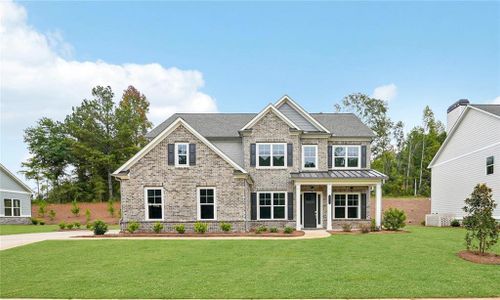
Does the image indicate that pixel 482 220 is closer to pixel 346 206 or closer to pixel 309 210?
pixel 346 206

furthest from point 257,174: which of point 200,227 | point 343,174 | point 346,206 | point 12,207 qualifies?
point 12,207

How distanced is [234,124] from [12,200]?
923 inches

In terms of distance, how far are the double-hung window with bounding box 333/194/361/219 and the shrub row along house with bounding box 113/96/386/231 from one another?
62 mm

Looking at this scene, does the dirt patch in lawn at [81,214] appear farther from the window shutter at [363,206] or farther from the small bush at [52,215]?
the window shutter at [363,206]

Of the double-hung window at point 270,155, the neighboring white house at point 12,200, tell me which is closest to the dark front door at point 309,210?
the double-hung window at point 270,155

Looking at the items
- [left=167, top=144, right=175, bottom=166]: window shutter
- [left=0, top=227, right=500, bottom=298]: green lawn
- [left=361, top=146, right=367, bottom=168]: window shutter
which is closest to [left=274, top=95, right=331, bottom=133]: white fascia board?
[left=361, top=146, right=367, bottom=168]: window shutter

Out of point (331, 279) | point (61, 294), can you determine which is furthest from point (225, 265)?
point (61, 294)

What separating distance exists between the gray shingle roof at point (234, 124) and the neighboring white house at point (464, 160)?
730 centimetres

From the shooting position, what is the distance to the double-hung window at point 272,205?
1836 cm

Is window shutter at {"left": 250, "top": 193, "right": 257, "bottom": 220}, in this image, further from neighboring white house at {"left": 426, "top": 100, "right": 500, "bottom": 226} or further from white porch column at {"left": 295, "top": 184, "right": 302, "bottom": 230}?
neighboring white house at {"left": 426, "top": 100, "right": 500, "bottom": 226}

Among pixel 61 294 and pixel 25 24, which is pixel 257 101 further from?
pixel 61 294

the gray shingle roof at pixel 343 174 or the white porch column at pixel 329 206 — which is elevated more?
the gray shingle roof at pixel 343 174

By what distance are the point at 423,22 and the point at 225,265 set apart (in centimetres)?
1927

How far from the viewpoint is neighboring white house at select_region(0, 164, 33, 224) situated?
27.1m
